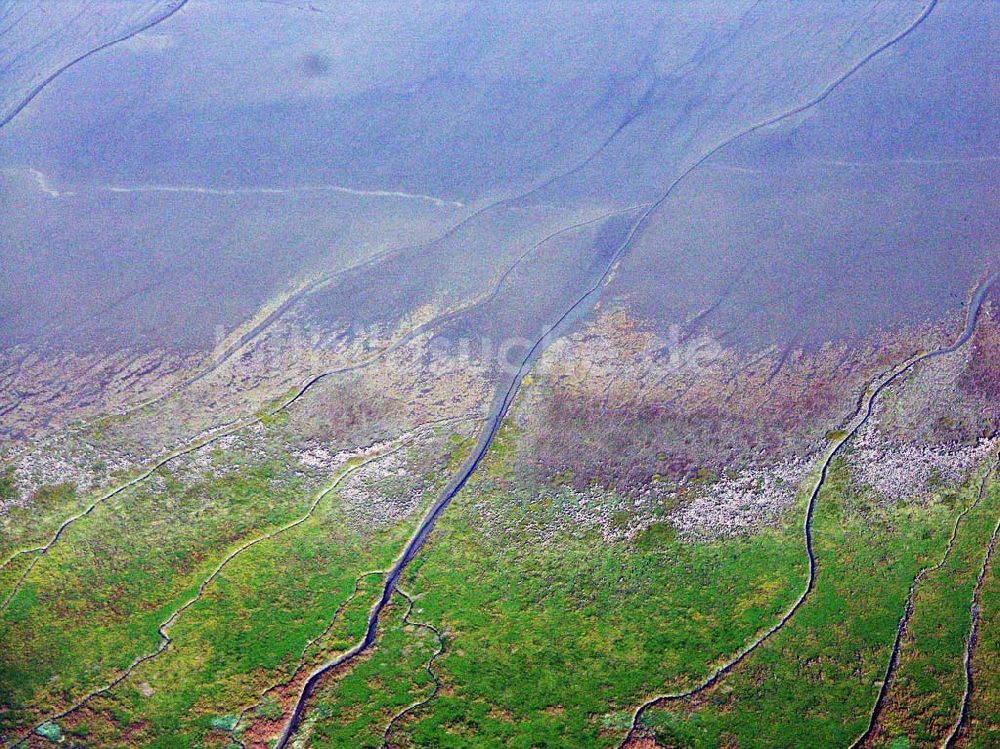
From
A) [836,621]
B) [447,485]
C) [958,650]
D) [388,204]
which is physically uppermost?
[388,204]

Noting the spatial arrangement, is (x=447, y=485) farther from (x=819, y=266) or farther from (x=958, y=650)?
(x=819, y=266)

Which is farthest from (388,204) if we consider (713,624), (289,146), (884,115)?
(884,115)

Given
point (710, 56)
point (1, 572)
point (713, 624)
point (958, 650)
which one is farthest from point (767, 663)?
point (710, 56)

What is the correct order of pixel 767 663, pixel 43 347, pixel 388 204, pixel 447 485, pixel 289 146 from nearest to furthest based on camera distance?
pixel 767 663
pixel 447 485
pixel 43 347
pixel 388 204
pixel 289 146

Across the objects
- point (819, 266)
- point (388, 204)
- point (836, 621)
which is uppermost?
point (388, 204)

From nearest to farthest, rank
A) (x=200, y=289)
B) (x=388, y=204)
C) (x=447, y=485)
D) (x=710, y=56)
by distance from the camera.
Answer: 1. (x=447, y=485)
2. (x=200, y=289)
3. (x=388, y=204)
4. (x=710, y=56)

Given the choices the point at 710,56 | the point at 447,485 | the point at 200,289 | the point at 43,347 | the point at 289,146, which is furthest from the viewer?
the point at 710,56

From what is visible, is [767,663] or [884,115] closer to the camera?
[767,663]

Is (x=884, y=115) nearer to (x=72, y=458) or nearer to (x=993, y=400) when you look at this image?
(x=993, y=400)

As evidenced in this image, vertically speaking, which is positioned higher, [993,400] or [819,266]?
[819,266]
